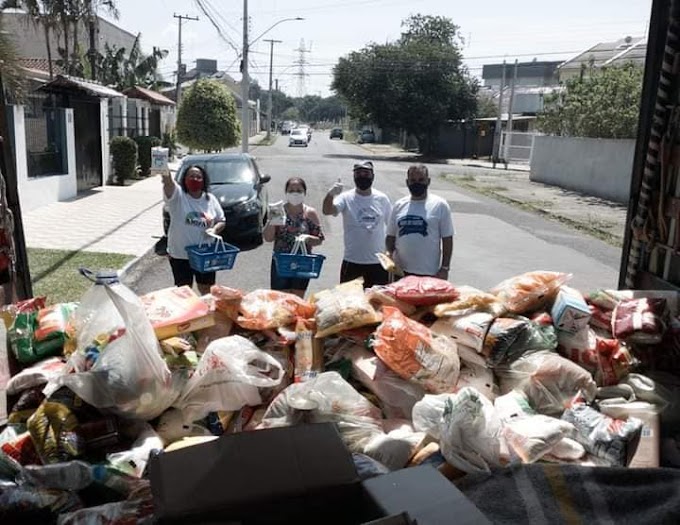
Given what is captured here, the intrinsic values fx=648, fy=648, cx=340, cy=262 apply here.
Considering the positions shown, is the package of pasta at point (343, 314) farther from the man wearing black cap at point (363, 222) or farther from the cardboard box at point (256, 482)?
the man wearing black cap at point (363, 222)

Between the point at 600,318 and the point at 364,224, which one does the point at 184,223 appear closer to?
the point at 364,224

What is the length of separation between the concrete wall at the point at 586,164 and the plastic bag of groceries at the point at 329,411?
17269 millimetres

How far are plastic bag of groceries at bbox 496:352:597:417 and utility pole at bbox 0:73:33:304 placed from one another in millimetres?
3046

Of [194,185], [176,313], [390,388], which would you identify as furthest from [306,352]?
[194,185]

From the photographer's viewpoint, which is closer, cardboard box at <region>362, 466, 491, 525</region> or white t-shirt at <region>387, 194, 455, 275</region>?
cardboard box at <region>362, 466, 491, 525</region>

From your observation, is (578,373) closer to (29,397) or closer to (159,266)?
(29,397)

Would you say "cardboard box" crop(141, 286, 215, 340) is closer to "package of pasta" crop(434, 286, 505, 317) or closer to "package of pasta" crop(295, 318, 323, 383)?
"package of pasta" crop(295, 318, 323, 383)

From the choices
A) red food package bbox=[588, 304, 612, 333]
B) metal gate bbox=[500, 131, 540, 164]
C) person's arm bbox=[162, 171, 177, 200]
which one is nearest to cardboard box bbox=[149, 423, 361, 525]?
red food package bbox=[588, 304, 612, 333]

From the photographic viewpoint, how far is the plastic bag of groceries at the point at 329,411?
2932mm

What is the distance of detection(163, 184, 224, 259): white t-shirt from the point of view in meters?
5.43

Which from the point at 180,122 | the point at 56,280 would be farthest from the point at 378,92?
the point at 56,280

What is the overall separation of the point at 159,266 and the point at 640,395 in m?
7.43

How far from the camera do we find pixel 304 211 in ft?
18.0

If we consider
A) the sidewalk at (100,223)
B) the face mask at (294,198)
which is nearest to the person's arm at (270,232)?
the face mask at (294,198)
